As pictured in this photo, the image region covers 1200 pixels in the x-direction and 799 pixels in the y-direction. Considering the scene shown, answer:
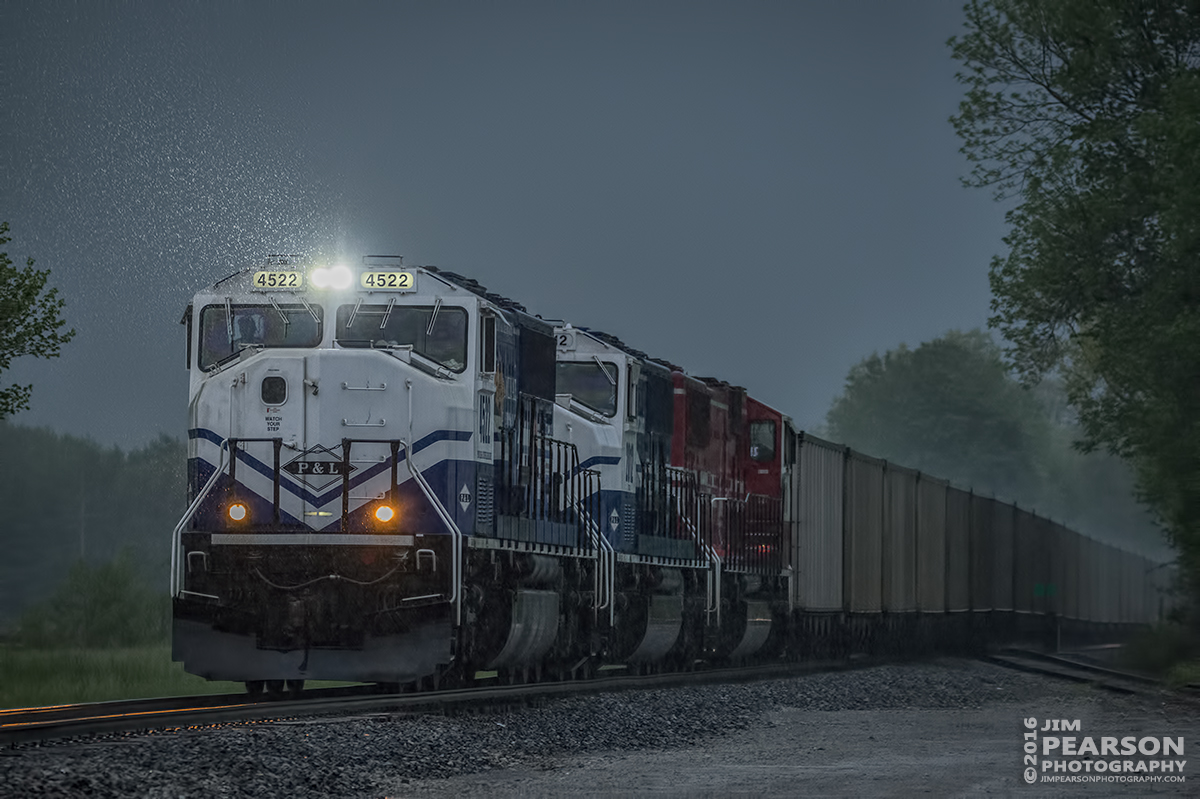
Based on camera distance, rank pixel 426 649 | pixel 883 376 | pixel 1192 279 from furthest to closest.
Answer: pixel 883 376
pixel 1192 279
pixel 426 649

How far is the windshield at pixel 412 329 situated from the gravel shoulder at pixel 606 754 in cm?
357

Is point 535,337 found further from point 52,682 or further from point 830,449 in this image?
point 830,449

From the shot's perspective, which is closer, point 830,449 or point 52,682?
point 52,682

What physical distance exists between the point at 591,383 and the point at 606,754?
8.93 meters

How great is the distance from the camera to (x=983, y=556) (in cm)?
4125

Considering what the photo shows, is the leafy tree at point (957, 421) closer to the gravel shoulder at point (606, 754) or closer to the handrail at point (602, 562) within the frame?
the handrail at point (602, 562)

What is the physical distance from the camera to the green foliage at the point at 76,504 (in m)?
54.6

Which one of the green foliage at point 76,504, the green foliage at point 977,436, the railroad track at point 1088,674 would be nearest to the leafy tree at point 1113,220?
the railroad track at point 1088,674

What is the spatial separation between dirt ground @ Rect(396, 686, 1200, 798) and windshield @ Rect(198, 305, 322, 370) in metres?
5.53

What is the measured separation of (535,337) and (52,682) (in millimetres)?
9182

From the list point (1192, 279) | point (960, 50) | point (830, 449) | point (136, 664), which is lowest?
point (136, 664)

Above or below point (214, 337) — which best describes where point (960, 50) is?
above

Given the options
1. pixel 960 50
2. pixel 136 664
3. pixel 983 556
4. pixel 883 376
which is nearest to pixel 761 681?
pixel 136 664

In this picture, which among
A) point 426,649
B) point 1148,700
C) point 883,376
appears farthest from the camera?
point 883,376
